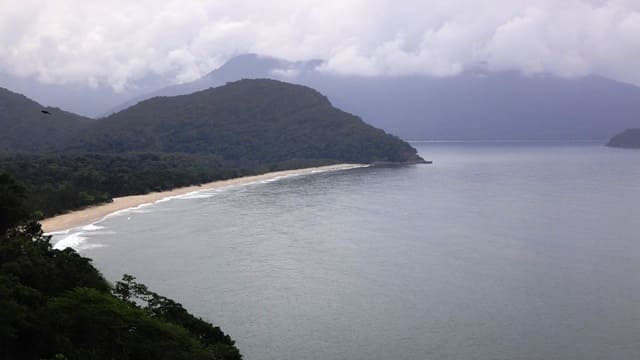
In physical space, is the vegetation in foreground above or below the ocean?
above

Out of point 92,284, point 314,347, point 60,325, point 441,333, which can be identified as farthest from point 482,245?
point 60,325

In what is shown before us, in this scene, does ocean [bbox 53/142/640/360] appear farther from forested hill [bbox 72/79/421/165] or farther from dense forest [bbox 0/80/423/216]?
forested hill [bbox 72/79/421/165]

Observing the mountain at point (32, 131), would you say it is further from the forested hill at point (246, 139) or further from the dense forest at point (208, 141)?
the forested hill at point (246, 139)

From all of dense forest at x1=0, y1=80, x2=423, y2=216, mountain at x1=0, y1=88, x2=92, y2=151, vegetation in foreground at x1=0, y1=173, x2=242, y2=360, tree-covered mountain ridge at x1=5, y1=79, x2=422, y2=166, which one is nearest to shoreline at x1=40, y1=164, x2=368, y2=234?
dense forest at x1=0, y1=80, x2=423, y2=216

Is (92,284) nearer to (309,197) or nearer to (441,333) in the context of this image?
(441,333)

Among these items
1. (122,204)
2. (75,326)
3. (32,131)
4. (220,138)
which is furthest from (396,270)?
(32,131)

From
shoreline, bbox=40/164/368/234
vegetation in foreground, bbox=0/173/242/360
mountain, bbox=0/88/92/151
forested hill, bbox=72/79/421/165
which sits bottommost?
vegetation in foreground, bbox=0/173/242/360
